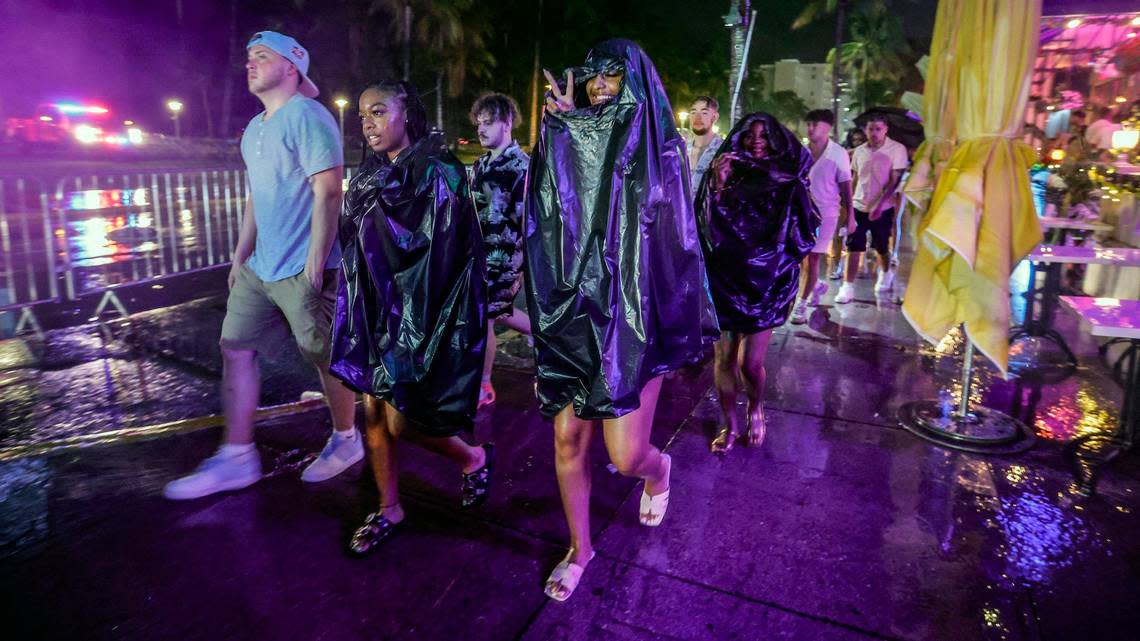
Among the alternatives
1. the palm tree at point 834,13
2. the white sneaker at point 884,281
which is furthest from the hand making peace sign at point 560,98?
the palm tree at point 834,13

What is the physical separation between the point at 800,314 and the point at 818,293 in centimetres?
97

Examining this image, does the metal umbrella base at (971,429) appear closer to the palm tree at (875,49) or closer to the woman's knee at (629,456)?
the woman's knee at (629,456)

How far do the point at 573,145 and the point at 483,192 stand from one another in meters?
2.06

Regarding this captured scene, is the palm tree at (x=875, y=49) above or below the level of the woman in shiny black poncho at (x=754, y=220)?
above

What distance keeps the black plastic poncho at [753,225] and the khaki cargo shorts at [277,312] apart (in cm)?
204

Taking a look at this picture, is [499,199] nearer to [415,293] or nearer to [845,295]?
[415,293]

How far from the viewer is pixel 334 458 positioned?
3.66m

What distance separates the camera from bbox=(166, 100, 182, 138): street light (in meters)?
30.6

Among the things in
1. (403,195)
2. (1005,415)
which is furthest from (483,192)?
(1005,415)

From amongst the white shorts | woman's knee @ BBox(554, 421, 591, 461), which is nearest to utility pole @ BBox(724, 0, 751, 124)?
the white shorts

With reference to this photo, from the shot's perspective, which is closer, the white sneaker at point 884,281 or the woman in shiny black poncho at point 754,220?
the woman in shiny black poncho at point 754,220

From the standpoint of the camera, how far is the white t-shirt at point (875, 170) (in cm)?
782

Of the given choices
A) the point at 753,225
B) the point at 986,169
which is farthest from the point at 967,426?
the point at 753,225

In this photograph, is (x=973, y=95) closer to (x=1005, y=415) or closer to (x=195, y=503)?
(x=1005, y=415)
